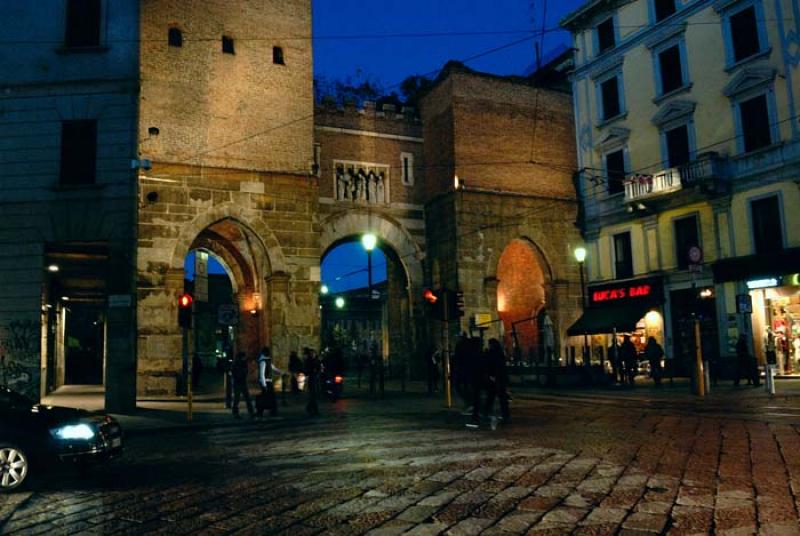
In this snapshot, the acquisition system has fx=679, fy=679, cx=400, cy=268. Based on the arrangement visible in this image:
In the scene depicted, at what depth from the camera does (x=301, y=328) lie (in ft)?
77.4

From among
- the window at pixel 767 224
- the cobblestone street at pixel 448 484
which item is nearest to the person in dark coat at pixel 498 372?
the cobblestone street at pixel 448 484

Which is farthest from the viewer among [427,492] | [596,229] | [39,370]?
[596,229]

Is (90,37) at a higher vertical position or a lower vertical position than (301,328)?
higher

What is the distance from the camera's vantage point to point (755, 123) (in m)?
22.9

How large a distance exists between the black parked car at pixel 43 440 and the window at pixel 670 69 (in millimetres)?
24393

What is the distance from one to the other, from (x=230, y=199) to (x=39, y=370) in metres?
8.73

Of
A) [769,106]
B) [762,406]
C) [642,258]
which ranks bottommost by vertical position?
[762,406]

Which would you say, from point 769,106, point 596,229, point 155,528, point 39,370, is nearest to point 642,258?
point 596,229

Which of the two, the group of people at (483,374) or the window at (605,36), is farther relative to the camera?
the window at (605,36)

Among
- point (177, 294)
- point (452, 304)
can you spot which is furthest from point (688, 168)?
point (177, 294)

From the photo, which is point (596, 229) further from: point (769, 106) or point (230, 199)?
point (230, 199)

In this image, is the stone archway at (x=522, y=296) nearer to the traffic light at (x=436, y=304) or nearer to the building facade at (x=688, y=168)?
the building facade at (x=688, y=168)

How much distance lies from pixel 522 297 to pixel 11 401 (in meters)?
28.2

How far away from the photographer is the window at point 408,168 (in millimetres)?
30828
